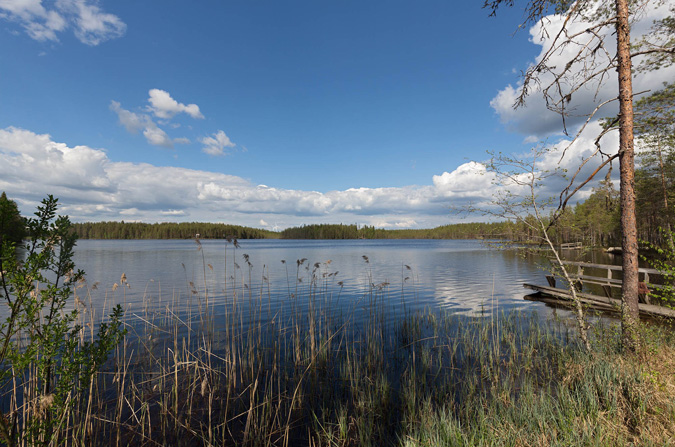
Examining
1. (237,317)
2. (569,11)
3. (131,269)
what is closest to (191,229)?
(131,269)

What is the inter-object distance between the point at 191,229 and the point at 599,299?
6978 inches

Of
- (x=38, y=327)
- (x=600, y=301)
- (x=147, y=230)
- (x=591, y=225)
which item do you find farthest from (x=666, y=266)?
(x=147, y=230)

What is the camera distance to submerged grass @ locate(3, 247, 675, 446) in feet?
14.1

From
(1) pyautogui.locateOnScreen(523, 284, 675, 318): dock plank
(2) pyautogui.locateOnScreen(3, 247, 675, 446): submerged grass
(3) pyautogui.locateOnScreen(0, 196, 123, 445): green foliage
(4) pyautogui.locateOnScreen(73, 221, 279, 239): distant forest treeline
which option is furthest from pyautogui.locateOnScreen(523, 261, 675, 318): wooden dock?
(4) pyautogui.locateOnScreen(73, 221, 279, 239): distant forest treeline

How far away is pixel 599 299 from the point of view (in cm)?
1488

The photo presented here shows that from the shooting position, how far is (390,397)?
6.61m

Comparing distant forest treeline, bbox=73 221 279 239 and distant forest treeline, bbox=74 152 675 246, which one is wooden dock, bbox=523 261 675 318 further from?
distant forest treeline, bbox=73 221 279 239

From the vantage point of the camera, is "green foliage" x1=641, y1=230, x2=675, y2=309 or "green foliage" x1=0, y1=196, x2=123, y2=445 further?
"green foliage" x1=641, y1=230, x2=675, y2=309

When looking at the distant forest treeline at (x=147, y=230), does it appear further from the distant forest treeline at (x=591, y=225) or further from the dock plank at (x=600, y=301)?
the dock plank at (x=600, y=301)

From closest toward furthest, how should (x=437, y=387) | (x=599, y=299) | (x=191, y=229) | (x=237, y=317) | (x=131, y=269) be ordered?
(x=437, y=387), (x=237, y=317), (x=599, y=299), (x=131, y=269), (x=191, y=229)

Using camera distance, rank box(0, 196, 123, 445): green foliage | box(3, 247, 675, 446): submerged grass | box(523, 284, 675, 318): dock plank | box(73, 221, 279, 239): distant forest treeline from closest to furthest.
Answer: box(0, 196, 123, 445): green foliage
box(3, 247, 675, 446): submerged grass
box(523, 284, 675, 318): dock plank
box(73, 221, 279, 239): distant forest treeline

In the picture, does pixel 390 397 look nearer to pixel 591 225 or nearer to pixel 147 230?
pixel 591 225

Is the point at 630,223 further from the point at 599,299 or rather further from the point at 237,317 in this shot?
the point at 237,317

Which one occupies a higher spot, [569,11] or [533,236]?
[569,11]
